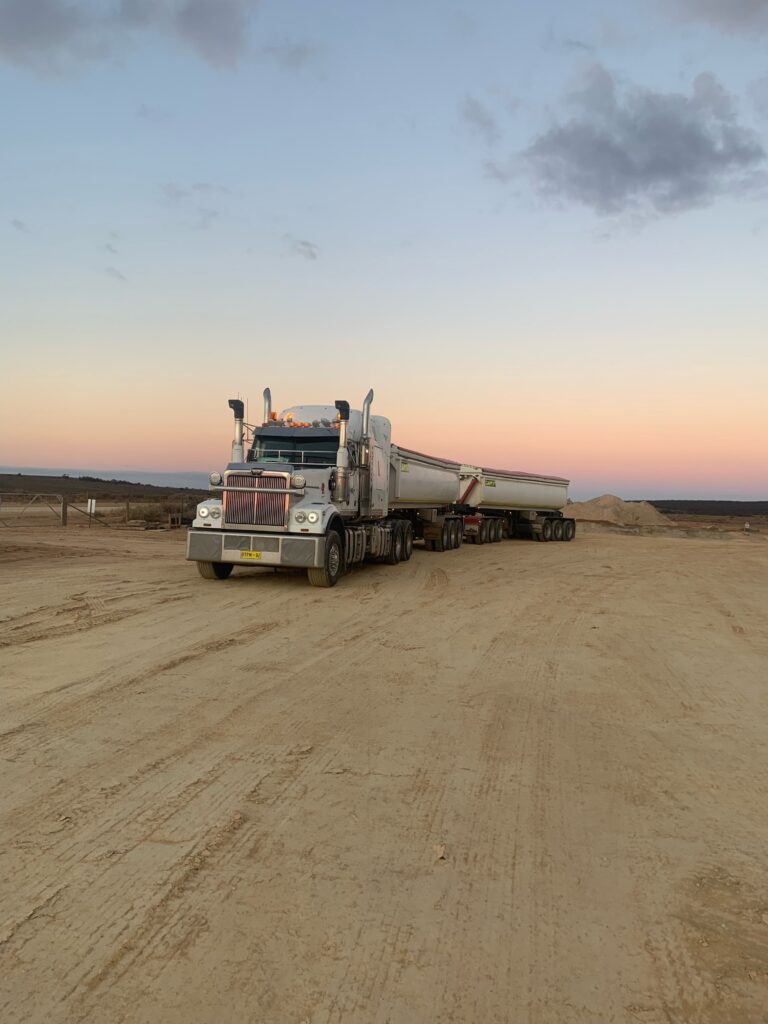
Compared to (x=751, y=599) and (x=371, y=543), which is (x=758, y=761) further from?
(x=371, y=543)

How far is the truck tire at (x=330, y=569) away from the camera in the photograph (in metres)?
14.8

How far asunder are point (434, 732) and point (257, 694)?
71.2 inches

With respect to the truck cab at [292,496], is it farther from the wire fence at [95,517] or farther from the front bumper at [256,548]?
the wire fence at [95,517]

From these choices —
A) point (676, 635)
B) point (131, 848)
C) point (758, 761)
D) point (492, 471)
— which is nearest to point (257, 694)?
point (131, 848)

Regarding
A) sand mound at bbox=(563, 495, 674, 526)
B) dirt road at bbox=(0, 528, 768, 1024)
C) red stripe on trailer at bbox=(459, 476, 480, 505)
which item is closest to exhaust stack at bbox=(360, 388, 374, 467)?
dirt road at bbox=(0, 528, 768, 1024)

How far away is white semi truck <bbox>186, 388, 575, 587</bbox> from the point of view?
14625 millimetres

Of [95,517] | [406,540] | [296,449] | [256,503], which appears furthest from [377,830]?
[95,517]

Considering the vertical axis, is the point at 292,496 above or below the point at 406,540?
above

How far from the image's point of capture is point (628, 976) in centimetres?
315

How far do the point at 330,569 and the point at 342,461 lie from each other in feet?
8.00

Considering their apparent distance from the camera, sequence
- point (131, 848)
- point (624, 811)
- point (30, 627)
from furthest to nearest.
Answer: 1. point (30, 627)
2. point (624, 811)
3. point (131, 848)

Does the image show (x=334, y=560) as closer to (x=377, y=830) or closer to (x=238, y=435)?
(x=238, y=435)

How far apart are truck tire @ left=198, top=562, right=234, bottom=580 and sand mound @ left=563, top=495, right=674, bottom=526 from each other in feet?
151

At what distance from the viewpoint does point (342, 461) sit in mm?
16266
